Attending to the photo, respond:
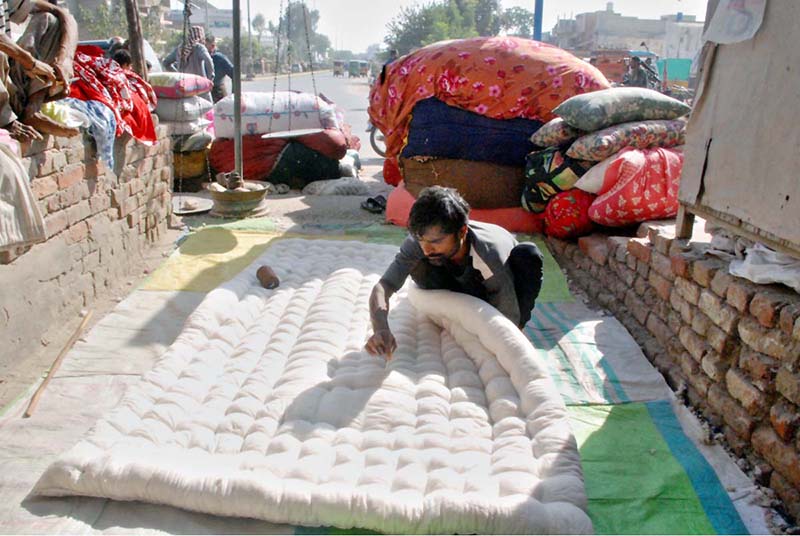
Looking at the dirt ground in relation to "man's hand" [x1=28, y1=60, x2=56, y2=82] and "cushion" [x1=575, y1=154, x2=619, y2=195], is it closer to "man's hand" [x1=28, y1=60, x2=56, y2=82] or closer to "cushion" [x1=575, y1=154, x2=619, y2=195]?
"man's hand" [x1=28, y1=60, x2=56, y2=82]

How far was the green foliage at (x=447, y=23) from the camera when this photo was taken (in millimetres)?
42062

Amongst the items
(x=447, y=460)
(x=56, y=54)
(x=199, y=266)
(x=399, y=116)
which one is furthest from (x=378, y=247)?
(x=447, y=460)

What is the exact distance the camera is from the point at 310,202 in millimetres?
6555

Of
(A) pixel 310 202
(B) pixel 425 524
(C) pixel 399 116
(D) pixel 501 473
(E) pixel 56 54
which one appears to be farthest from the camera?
(A) pixel 310 202

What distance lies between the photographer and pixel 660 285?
10.2ft

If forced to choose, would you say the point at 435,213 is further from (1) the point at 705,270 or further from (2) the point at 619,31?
(2) the point at 619,31

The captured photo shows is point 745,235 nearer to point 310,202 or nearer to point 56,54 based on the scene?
point 56,54

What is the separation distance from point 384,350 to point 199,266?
243cm

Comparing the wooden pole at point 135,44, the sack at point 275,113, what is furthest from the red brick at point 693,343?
the sack at point 275,113


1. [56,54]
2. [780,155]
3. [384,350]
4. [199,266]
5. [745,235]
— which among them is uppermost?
[56,54]

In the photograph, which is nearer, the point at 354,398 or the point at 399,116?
the point at 354,398

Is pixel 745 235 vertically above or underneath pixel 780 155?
underneath

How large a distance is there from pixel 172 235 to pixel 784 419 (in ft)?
14.9

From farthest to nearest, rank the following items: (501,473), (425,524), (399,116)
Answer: (399,116) → (501,473) → (425,524)
